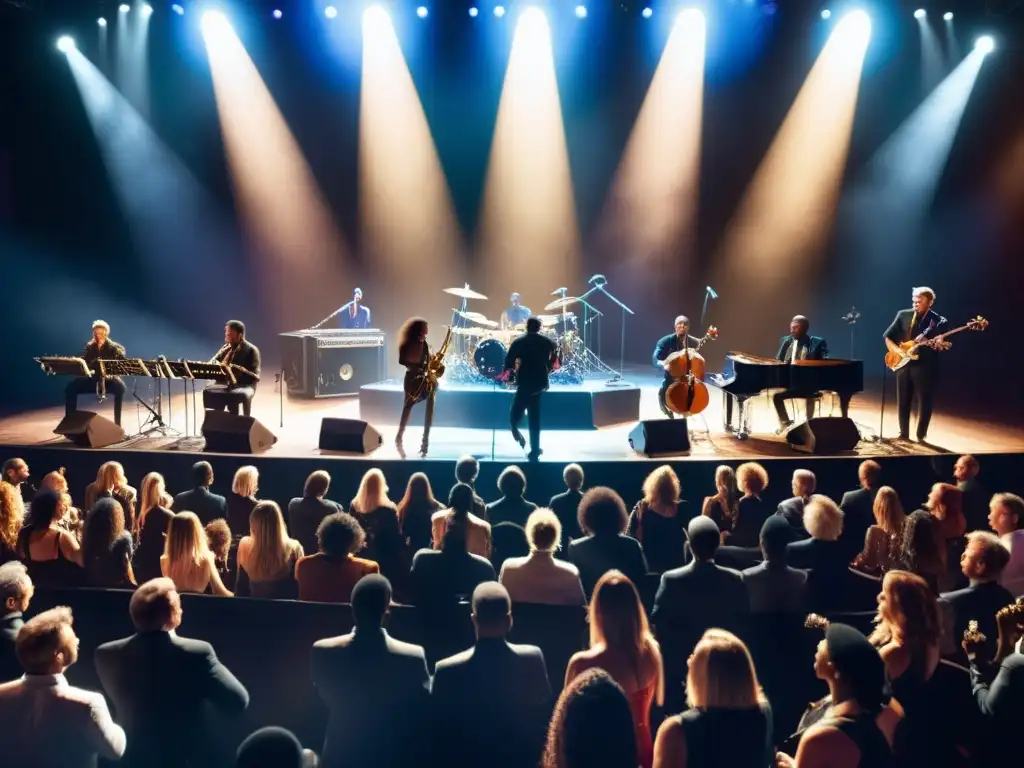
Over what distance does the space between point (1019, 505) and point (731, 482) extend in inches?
67.3

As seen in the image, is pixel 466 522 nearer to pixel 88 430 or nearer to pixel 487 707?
pixel 487 707

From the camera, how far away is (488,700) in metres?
2.96

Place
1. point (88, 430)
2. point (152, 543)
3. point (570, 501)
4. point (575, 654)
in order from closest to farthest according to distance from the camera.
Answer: point (575, 654)
point (152, 543)
point (570, 501)
point (88, 430)

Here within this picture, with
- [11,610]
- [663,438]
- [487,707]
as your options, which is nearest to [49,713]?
[11,610]

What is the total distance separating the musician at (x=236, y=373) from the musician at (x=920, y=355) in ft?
21.7

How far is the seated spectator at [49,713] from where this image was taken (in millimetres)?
2701

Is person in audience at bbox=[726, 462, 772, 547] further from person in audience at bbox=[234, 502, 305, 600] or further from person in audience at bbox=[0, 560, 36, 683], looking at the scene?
person in audience at bbox=[0, 560, 36, 683]

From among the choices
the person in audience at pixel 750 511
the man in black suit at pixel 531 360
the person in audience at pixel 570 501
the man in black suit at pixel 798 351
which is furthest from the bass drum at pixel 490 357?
the person in audience at pixel 750 511

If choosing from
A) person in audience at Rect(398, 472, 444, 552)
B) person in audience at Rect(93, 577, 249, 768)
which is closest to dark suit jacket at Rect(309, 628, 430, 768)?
person in audience at Rect(93, 577, 249, 768)

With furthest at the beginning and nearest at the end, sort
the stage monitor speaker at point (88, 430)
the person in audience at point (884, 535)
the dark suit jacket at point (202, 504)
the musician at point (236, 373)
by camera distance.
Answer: the musician at point (236, 373), the stage monitor speaker at point (88, 430), the dark suit jacket at point (202, 504), the person in audience at point (884, 535)

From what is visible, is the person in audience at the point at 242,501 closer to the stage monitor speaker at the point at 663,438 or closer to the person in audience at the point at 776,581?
the person in audience at the point at 776,581

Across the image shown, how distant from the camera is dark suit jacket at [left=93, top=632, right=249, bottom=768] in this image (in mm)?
2928

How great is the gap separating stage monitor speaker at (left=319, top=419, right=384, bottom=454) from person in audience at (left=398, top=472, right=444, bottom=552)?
2.57 metres

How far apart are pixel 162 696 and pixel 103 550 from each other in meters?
1.88
